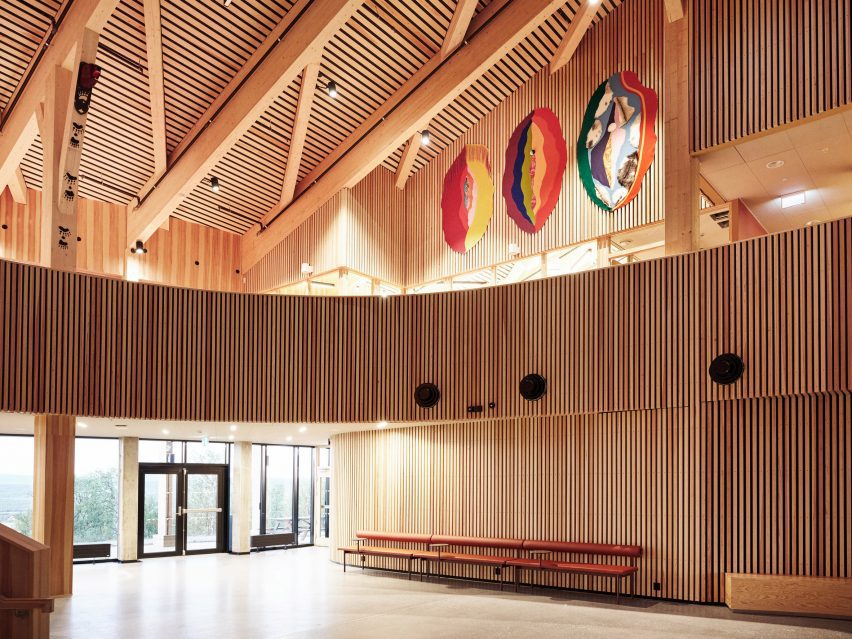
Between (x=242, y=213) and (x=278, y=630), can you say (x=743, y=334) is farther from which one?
(x=242, y=213)

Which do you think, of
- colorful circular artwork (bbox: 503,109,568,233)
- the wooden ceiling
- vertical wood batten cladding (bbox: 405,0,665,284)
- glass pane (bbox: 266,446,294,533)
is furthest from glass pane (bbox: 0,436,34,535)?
colorful circular artwork (bbox: 503,109,568,233)

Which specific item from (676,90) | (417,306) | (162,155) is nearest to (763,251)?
(676,90)

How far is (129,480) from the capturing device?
15.5 meters

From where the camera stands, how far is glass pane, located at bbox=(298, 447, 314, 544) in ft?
61.0

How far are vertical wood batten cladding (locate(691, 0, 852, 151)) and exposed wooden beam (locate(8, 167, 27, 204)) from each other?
1214cm

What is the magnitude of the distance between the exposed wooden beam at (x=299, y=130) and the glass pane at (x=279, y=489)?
21.1 ft

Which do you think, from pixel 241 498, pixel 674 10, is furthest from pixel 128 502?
pixel 674 10

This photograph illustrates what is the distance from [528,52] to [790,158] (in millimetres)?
5715

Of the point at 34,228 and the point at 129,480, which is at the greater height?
the point at 34,228

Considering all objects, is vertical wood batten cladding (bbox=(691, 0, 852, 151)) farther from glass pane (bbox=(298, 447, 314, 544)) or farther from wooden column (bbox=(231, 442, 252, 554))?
glass pane (bbox=(298, 447, 314, 544))

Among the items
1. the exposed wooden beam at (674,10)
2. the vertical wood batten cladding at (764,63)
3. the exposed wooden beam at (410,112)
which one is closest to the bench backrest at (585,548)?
the vertical wood batten cladding at (764,63)

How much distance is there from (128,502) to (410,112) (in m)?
10.0

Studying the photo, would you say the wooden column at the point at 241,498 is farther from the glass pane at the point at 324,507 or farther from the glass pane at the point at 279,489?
the glass pane at the point at 324,507

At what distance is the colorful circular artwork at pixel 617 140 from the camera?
41.2 feet
